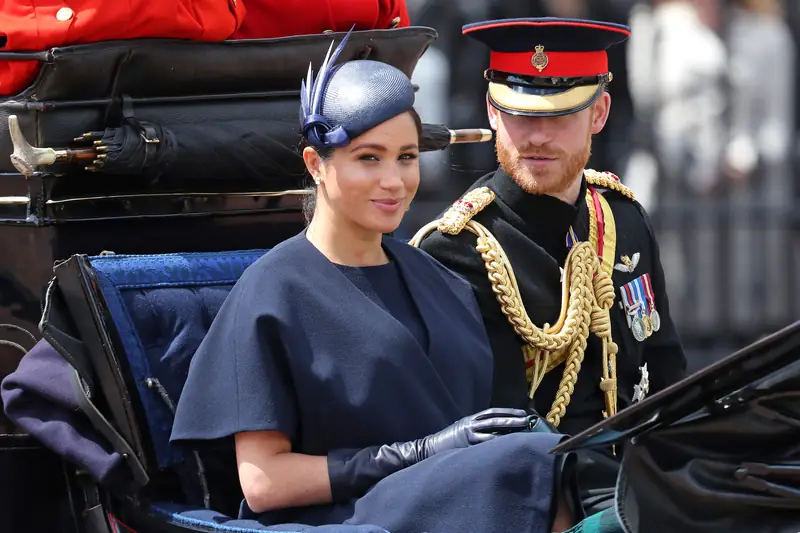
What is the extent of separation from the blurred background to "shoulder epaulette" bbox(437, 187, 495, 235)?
354cm

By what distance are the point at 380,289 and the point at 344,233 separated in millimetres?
141

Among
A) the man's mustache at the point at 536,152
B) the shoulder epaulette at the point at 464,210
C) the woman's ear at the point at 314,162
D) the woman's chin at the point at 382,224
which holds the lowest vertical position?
the shoulder epaulette at the point at 464,210

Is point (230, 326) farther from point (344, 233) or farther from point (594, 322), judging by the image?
point (594, 322)

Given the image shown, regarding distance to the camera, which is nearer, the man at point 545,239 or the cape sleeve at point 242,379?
the cape sleeve at point 242,379

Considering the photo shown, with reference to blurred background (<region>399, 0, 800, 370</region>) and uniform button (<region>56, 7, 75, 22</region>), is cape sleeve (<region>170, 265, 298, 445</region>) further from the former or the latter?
blurred background (<region>399, 0, 800, 370</region>)

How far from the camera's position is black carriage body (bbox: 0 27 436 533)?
3791mm

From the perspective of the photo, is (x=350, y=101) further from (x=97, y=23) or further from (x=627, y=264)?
(x=627, y=264)

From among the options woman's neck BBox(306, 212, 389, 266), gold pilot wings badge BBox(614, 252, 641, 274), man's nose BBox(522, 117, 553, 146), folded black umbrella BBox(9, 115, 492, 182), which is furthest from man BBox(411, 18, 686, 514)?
woman's neck BBox(306, 212, 389, 266)

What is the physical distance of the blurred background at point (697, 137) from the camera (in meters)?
8.02

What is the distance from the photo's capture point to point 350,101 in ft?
10.9

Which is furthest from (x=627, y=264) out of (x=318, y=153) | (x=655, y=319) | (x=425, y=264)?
(x=318, y=153)

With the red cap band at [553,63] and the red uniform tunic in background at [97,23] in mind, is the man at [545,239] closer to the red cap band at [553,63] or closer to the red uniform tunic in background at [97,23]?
the red cap band at [553,63]

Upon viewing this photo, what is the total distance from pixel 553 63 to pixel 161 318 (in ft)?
3.76

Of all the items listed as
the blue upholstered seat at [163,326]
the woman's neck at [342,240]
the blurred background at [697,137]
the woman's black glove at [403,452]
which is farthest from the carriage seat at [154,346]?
the blurred background at [697,137]
